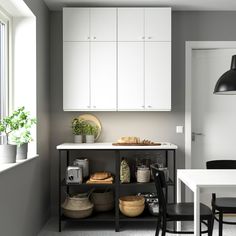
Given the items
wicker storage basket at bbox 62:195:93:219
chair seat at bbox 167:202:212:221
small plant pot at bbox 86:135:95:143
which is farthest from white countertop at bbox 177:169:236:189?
small plant pot at bbox 86:135:95:143

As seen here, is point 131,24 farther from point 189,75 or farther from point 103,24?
point 189,75

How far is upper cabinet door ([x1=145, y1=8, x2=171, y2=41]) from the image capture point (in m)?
4.09

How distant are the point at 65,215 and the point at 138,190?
950 mm

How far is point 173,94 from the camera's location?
4434 millimetres

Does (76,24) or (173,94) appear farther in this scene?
(173,94)

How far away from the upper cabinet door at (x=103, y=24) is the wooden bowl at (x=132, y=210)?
1.86 meters

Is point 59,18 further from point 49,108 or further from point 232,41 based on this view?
point 232,41

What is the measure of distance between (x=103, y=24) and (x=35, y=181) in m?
1.86

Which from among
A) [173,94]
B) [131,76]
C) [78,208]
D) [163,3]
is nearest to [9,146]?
[78,208]

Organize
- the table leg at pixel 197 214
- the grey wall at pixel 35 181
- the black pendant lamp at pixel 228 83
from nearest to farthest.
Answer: the table leg at pixel 197 214 < the grey wall at pixel 35 181 < the black pendant lamp at pixel 228 83

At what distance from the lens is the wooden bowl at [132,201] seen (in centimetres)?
388

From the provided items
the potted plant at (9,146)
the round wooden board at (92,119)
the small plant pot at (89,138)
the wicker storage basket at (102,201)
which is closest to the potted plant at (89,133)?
the small plant pot at (89,138)

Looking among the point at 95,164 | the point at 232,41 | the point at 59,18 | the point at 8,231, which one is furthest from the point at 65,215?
the point at 232,41

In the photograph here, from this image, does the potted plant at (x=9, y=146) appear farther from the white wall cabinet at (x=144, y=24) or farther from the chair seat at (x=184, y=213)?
the white wall cabinet at (x=144, y=24)
